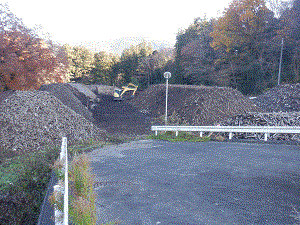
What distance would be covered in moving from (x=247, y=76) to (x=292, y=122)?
81.0 ft

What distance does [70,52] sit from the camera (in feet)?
174

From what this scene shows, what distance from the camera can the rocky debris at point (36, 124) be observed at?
36.0 ft

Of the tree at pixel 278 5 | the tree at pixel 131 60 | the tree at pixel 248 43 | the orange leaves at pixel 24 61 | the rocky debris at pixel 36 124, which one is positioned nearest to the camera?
the rocky debris at pixel 36 124

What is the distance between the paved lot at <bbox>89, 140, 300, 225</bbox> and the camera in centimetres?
432

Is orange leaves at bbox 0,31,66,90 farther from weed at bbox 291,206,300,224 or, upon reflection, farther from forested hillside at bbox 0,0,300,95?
weed at bbox 291,206,300,224

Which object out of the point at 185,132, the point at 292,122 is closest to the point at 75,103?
the point at 185,132

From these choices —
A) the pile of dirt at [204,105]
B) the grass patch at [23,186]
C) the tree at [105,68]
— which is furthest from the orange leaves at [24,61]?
the tree at [105,68]

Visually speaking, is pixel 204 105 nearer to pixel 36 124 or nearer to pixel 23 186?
pixel 36 124

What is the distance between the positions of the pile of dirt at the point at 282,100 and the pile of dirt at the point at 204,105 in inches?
71.0

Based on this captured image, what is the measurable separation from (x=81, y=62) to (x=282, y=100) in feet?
135

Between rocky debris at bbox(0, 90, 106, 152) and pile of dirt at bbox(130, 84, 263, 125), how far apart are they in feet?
20.4

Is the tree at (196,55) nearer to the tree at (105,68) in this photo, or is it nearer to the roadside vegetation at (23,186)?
the tree at (105,68)

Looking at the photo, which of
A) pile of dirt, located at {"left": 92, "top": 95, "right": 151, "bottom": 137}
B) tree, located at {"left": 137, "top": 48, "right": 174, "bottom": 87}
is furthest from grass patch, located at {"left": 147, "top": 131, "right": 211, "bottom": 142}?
tree, located at {"left": 137, "top": 48, "right": 174, "bottom": 87}

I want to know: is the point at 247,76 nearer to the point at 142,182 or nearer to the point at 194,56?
the point at 194,56
